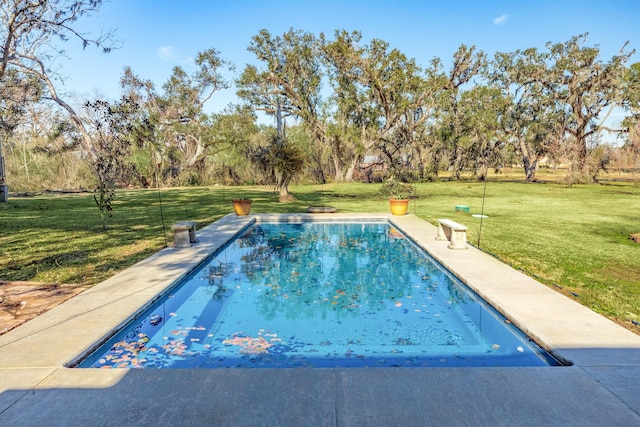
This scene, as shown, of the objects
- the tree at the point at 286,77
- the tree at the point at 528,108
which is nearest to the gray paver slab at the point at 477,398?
the tree at the point at 286,77

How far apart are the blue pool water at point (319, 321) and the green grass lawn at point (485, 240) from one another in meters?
1.57

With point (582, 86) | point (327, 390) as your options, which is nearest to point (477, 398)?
point (327, 390)

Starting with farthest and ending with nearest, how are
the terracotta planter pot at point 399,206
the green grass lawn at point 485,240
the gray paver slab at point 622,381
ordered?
1. the terracotta planter pot at point 399,206
2. the green grass lawn at point 485,240
3. the gray paver slab at point 622,381

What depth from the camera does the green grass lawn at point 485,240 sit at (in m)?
6.28

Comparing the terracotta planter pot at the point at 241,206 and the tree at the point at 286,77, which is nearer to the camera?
the terracotta planter pot at the point at 241,206

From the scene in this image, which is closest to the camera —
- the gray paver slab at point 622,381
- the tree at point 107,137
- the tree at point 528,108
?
the gray paver slab at point 622,381

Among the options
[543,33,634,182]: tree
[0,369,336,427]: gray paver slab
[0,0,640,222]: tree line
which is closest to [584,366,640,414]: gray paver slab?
[0,369,336,427]: gray paver slab

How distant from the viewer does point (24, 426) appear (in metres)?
2.60

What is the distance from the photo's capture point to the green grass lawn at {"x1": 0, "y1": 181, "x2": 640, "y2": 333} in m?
6.28

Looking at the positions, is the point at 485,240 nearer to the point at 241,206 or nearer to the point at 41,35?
the point at 241,206

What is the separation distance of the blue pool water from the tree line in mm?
16557

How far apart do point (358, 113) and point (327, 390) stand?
1174 inches

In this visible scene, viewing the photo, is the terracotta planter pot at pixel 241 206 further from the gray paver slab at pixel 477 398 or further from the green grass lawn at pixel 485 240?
the gray paver slab at pixel 477 398

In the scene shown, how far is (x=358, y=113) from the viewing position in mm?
31141
